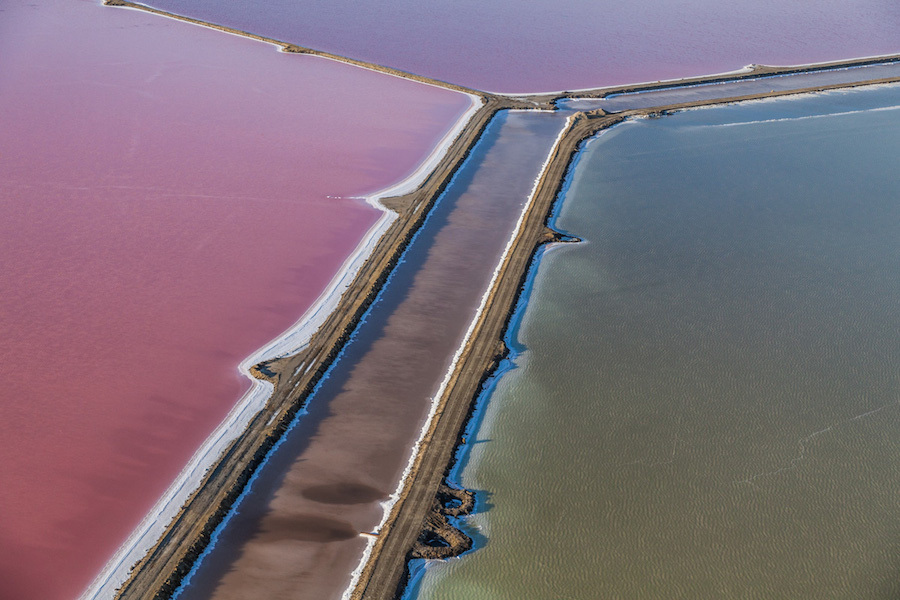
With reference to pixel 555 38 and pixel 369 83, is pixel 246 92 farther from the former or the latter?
pixel 555 38

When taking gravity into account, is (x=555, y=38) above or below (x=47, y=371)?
above

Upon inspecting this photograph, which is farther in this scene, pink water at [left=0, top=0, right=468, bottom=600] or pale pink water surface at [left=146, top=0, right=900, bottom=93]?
pale pink water surface at [left=146, top=0, right=900, bottom=93]

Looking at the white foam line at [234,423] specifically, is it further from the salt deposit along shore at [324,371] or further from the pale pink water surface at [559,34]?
the pale pink water surface at [559,34]

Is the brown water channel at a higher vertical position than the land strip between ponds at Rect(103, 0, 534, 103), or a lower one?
lower

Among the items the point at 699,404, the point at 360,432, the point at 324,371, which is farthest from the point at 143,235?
the point at 699,404

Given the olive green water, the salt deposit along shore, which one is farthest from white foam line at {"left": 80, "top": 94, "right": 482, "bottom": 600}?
the olive green water

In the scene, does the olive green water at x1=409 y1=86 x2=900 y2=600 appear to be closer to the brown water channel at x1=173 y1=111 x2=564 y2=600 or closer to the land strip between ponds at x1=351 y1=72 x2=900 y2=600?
the land strip between ponds at x1=351 y1=72 x2=900 y2=600

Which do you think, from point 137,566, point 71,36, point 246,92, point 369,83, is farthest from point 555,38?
point 137,566

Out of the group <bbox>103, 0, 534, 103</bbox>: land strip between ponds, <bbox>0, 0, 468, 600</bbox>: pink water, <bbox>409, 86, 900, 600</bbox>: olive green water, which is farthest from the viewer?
<bbox>103, 0, 534, 103</bbox>: land strip between ponds
